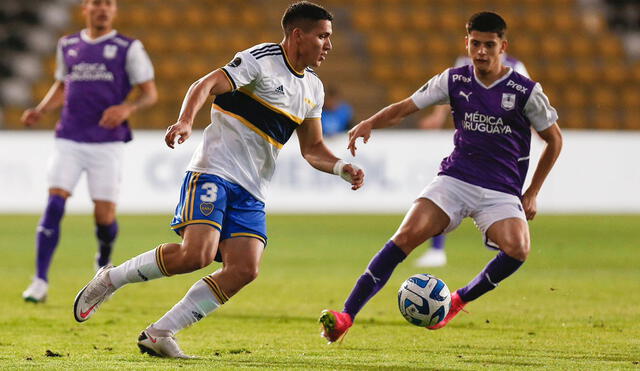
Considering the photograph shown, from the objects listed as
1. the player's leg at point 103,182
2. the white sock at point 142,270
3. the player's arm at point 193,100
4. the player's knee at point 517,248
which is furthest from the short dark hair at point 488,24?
the player's leg at point 103,182

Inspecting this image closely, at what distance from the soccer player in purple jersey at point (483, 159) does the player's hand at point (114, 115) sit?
2729 millimetres

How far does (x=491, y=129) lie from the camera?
6633mm

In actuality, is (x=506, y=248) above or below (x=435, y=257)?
above

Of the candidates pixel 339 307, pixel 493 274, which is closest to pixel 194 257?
pixel 493 274

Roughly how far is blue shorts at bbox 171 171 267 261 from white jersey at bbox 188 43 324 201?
5 cm

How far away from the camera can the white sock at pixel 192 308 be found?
18.6 feet

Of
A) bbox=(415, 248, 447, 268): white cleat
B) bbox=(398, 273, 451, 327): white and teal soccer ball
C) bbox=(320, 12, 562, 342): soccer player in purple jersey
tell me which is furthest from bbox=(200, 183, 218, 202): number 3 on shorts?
bbox=(415, 248, 447, 268): white cleat

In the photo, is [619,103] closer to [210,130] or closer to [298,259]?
[298,259]

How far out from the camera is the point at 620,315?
769 centimetres

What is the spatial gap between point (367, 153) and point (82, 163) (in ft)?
29.5

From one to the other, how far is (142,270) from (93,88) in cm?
343

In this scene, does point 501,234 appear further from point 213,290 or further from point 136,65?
point 136,65

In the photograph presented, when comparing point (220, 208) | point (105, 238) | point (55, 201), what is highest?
point (220, 208)

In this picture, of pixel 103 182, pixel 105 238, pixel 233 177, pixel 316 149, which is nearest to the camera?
Result: pixel 233 177
